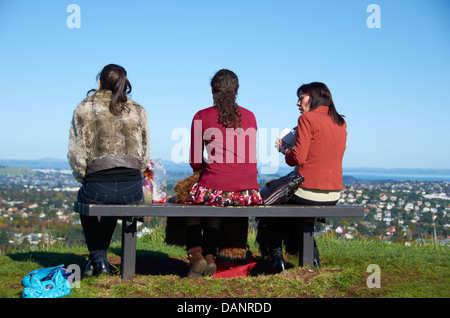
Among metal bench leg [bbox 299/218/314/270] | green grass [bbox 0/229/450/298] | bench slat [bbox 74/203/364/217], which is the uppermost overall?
bench slat [bbox 74/203/364/217]

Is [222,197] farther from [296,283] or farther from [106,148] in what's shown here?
[106,148]

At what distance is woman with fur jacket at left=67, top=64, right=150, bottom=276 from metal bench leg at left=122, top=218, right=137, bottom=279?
0.23 meters

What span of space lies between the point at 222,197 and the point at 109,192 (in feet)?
3.48

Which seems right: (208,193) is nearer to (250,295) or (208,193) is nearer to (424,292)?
(250,295)

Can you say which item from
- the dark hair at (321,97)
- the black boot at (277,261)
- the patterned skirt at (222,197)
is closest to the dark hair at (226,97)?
the patterned skirt at (222,197)

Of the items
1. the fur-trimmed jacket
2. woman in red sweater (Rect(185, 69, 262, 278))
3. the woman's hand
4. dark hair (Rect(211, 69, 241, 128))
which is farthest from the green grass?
dark hair (Rect(211, 69, 241, 128))

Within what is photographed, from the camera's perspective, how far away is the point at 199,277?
4.75m

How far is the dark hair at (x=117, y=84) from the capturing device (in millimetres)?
4883

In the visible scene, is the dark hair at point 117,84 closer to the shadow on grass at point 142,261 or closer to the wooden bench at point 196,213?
the wooden bench at point 196,213

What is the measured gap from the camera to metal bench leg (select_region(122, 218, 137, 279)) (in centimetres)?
466

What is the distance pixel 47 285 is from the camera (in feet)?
13.6

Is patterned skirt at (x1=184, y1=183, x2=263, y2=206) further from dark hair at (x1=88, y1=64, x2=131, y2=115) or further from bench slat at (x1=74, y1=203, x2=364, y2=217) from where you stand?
dark hair at (x1=88, y1=64, x2=131, y2=115)

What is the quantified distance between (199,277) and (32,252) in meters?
3.24
